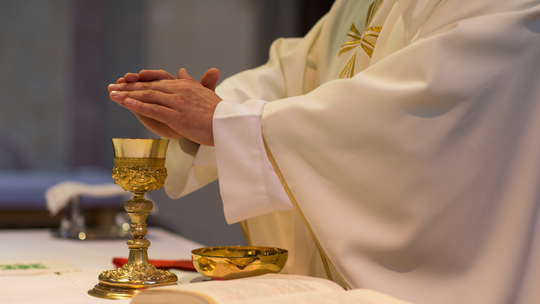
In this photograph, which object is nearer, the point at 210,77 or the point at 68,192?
the point at 210,77

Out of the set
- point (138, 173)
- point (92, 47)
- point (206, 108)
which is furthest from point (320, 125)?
point (92, 47)

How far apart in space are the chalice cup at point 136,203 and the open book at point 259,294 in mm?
186

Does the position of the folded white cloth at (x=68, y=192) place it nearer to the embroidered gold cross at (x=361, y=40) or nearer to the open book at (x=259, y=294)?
the embroidered gold cross at (x=361, y=40)

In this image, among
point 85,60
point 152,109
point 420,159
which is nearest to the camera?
point 420,159

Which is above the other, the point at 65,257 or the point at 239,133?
the point at 239,133

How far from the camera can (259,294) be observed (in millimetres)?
812

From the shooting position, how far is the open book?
776 mm

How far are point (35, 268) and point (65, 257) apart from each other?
11.9 inches

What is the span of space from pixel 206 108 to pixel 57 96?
5410 millimetres

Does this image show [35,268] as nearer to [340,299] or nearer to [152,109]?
[152,109]

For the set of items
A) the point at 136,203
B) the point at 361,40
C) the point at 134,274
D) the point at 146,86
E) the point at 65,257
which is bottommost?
the point at 65,257

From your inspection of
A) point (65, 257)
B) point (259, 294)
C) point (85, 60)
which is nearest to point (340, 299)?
point (259, 294)

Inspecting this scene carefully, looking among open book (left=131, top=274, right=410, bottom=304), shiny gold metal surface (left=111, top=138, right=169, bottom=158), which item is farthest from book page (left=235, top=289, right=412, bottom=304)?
shiny gold metal surface (left=111, top=138, right=169, bottom=158)

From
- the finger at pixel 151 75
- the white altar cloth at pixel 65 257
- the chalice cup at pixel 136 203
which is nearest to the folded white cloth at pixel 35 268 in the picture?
the white altar cloth at pixel 65 257
